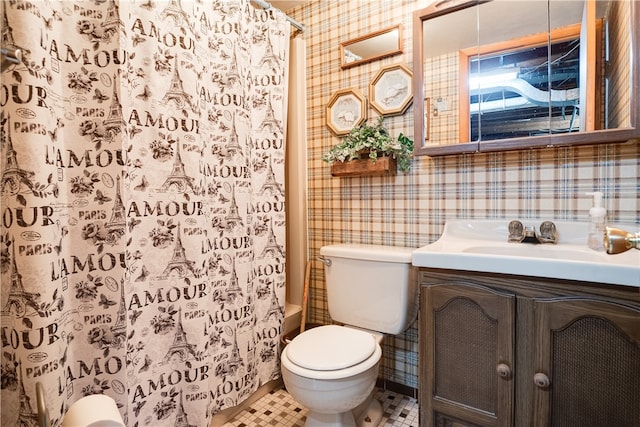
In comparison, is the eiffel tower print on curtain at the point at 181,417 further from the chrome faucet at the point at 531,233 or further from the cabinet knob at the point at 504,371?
the chrome faucet at the point at 531,233

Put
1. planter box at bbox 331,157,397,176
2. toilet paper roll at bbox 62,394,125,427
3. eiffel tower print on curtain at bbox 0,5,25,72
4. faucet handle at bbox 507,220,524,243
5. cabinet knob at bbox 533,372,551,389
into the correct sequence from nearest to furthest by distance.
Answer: toilet paper roll at bbox 62,394,125,427 < eiffel tower print on curtain at bbox 0,5,25,72 < cabinet knob at bbox 533,372,551,389 < faucet handle at bbox 507,220,524,243 < planter box at bbox 331,157,397,176

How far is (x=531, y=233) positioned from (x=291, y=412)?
140 cm

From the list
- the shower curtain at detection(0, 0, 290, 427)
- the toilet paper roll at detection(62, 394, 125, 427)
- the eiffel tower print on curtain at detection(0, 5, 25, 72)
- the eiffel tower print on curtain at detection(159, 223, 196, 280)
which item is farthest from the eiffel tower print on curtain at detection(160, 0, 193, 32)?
the toilet paper roll at detection(62, 394, 125, 427)

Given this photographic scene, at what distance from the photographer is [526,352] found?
1.03 m

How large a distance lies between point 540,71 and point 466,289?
3.09ft

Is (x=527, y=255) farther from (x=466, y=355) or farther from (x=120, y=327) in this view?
(x=120, y=327)

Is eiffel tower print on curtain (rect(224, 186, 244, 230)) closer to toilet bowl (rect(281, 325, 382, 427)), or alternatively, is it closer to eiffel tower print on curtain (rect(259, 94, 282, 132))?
eiffel tower print on curtain (rect(259, 94, 282, 132))

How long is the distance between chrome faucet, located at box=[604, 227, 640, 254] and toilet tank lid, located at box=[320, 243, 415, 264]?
32.7 inches

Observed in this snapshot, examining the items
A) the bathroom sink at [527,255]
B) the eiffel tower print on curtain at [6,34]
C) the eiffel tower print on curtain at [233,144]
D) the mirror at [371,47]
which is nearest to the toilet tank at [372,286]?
the bathroom sink at [527,255]

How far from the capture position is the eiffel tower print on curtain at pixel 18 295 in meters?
0.92

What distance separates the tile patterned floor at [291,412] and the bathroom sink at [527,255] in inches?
34.4

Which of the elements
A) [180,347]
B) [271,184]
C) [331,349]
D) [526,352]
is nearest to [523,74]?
[526,352]

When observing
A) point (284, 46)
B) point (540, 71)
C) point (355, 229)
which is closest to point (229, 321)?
point (355, 229)

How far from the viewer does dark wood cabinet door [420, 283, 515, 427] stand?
107 centimetres
